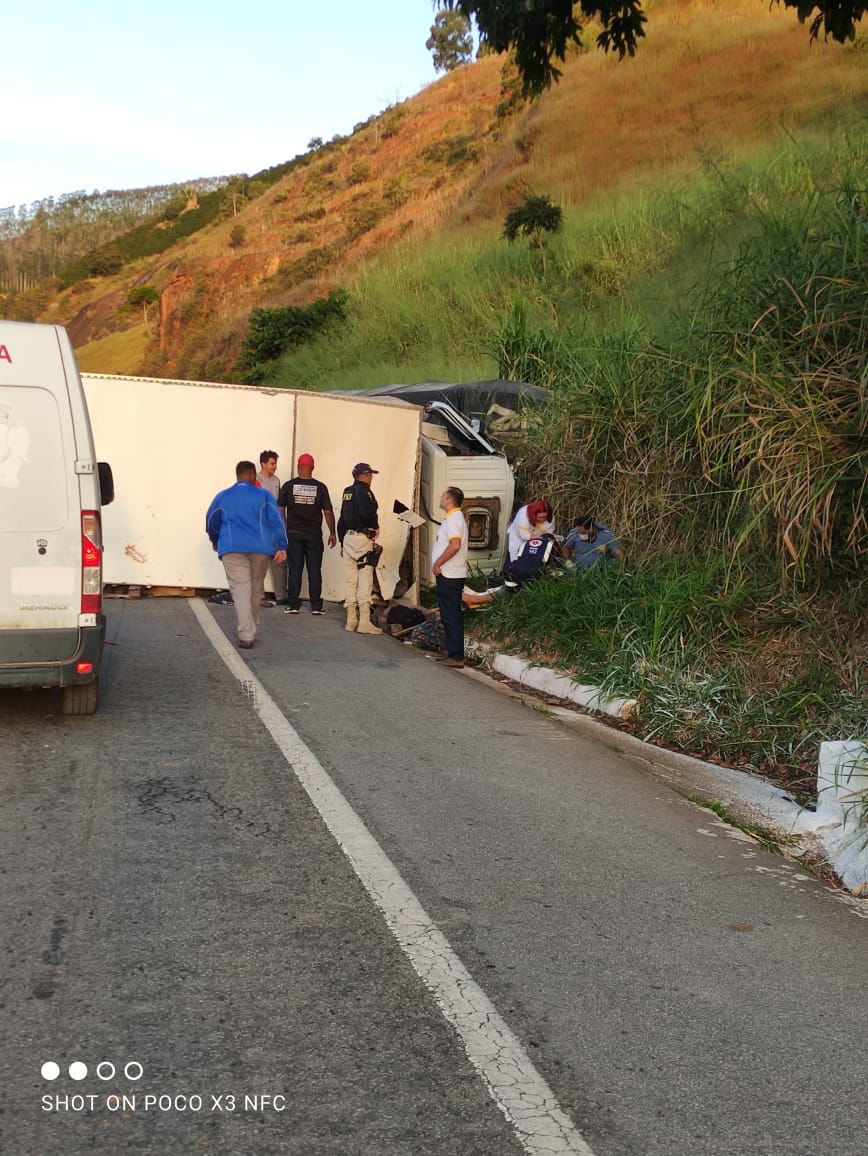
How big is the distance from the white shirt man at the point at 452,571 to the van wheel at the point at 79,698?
4.31 meters

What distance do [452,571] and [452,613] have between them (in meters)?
0.41

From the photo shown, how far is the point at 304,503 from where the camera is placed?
14.5 meters

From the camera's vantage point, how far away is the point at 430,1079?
3.36 meters

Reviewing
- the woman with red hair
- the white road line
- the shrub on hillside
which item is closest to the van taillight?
the white road line

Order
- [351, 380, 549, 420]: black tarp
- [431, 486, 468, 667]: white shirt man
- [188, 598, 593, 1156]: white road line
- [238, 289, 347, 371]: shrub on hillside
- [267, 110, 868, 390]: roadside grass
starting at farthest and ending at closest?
[238, 289, 347, 371]: shrub on hillside → [267, 110, 868, 390]: roadside grass → [351, 380, 549, 420]: black tarp → [431, 486, 468, 667]: white shirt man → [188, 598, 593, 1156]: white road line

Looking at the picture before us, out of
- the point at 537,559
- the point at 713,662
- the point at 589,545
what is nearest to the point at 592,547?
the point at 589,545

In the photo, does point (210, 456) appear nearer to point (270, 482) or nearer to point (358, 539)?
point (270, 482)

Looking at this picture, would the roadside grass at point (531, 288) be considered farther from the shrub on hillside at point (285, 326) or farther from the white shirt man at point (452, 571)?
the white shirt man at point (452, 571)

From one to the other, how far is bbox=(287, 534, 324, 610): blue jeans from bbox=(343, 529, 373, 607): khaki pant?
1.17 metres

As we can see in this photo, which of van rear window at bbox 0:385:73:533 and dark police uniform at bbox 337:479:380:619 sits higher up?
van rear window at bbox 0:385:73:533

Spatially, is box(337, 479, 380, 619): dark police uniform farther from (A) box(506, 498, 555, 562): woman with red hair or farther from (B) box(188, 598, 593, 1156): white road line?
(B) box(188, 598, 593, 1156): white road line

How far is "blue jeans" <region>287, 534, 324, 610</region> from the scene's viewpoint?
14.6 meters

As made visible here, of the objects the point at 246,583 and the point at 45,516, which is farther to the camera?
the point at 246,583

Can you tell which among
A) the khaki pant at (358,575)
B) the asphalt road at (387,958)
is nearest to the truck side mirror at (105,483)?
the asphalt road at (387,958)
